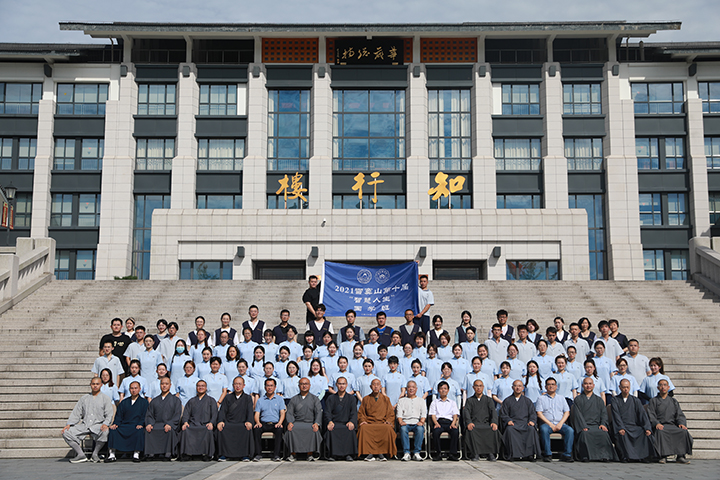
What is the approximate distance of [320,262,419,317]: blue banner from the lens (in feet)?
56.7

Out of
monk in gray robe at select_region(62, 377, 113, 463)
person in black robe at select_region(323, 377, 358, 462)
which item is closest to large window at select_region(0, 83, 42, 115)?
monk in gray robe at select_region(62, 377, 113, 463)

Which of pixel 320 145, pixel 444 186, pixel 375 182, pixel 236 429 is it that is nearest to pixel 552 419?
pixel 236 429

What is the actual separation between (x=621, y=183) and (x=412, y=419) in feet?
96.3

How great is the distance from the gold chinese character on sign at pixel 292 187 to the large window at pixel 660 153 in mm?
17947

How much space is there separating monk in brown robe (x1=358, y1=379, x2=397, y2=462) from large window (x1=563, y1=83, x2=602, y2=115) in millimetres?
30372

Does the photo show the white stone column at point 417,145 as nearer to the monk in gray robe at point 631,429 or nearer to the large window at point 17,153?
the large window at point 17,153

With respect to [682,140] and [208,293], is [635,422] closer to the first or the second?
[208,293]

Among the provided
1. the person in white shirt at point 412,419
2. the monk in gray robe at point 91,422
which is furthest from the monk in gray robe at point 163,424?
the person in white shirt at point 412,419

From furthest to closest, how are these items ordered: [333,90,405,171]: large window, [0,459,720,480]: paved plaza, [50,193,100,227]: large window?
1. [333,90,405,171]: large window
2. [50,193,100,227]: large window
3. [0,459,720,480]: paved plaza

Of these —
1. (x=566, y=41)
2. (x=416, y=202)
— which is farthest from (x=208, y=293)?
(x=566, y=41)

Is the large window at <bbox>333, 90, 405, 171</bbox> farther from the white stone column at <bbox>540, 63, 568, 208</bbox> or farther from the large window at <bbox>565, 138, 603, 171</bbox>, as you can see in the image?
the large window at <bbox>565, 138, 603, 171</bbox>

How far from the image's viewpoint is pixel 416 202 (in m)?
37.3

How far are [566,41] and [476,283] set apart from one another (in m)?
20.9

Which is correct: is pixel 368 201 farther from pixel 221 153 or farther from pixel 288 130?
pixel 221 153
